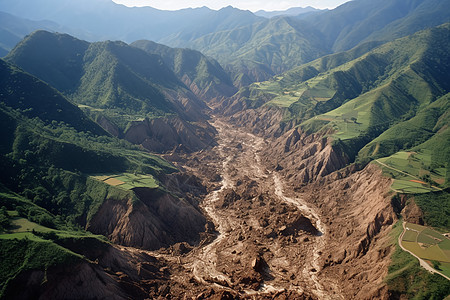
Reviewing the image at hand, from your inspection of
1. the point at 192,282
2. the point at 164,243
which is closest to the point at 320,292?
the point at 192,282

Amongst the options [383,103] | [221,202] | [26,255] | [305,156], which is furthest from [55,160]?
[383,103]

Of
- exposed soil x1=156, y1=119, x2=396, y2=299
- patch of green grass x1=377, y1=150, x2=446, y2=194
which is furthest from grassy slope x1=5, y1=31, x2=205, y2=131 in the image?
patch of green grass x1=377, y1=150, x2=446, y2=194

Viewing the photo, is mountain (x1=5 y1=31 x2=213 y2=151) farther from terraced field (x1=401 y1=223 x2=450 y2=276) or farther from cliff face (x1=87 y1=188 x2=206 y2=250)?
terraced field (x1=401 y1=223 x2=450 y2=276)

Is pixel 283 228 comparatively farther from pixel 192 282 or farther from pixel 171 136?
pixel 171 136

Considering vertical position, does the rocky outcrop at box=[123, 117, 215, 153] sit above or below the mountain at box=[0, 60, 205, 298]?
below

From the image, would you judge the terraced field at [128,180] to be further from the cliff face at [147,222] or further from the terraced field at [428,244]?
the terraced field at [428,244]

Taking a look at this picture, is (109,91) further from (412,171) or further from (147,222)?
(412,171)
